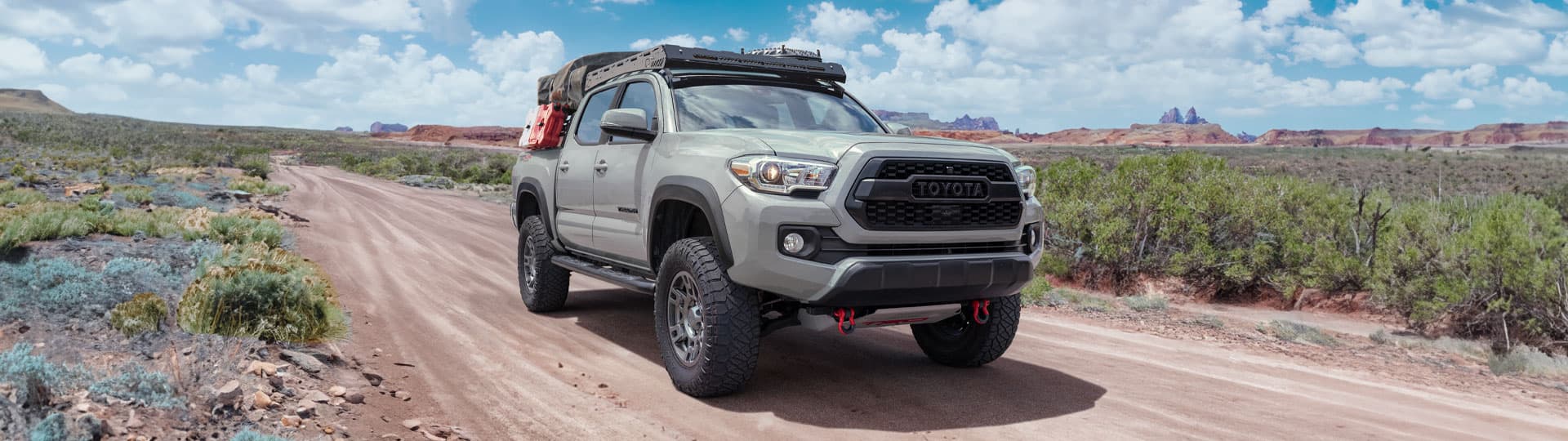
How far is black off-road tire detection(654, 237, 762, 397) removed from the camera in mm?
4980

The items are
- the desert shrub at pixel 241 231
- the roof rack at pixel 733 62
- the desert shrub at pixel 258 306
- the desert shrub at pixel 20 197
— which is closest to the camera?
the desert shrub at pixel 258 306

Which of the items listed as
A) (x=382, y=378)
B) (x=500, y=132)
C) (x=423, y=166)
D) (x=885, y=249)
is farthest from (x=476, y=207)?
(x=500, y=132)

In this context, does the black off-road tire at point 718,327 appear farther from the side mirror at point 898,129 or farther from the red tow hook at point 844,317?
the side mirror at point 898,129

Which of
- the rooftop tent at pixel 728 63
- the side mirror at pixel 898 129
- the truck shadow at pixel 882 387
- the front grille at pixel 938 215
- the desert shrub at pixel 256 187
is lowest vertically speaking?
the desert shrub at pixel 256 187

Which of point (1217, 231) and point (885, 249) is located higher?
point (885, 249)

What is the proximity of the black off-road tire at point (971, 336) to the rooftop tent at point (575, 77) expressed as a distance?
396 cm

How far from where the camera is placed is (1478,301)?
9.54 meters

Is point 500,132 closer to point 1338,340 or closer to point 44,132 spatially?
point 44,132

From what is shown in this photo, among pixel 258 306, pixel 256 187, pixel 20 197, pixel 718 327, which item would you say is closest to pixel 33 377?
pixel 258 306

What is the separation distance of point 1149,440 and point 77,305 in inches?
255

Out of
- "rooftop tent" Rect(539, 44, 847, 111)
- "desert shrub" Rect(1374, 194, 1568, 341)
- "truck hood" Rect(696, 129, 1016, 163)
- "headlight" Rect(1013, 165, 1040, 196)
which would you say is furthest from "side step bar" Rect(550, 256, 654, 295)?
"desert shrub" Rect(1374, 194, 1568, 341)

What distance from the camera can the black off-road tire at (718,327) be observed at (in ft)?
16.3

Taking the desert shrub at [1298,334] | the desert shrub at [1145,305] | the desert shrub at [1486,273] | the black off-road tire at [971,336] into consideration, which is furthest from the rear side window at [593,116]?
the desert shrub at [1486,273]

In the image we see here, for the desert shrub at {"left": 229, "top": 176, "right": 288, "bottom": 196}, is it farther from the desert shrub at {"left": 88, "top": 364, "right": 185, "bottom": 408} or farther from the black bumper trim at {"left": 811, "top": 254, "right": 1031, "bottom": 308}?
the black bumper trim at {"left": 811, "top": 254, "right": 1031, "bottom": 308}
